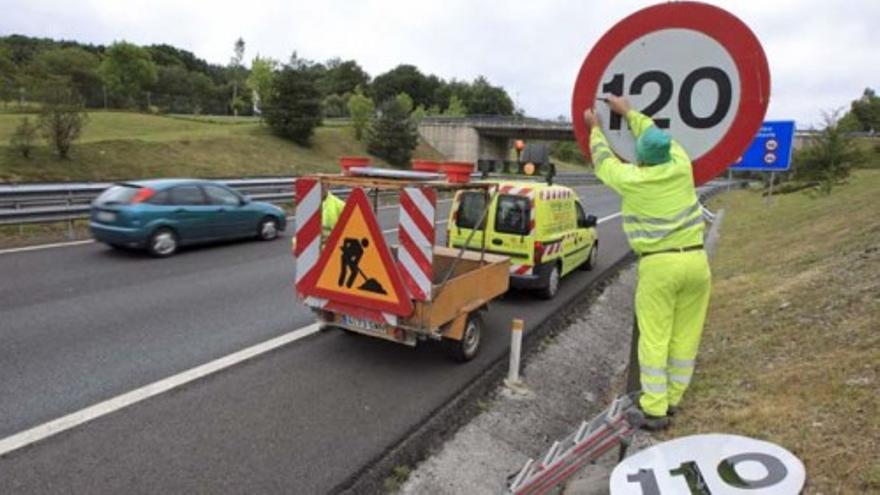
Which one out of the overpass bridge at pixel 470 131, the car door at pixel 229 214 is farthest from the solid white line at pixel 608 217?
the overpass bridge at pixel 470 131

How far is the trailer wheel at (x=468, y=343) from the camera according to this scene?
6.20 meters

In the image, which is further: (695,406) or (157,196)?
(157,196)

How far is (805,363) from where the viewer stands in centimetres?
481

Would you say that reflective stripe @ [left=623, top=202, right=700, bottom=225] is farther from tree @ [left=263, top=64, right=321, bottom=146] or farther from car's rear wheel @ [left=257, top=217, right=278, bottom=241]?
tree @ [left=263, top=64, right=321, bottom=146]

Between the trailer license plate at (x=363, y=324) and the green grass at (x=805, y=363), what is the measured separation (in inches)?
114

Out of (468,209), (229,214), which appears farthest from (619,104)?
(229,214)

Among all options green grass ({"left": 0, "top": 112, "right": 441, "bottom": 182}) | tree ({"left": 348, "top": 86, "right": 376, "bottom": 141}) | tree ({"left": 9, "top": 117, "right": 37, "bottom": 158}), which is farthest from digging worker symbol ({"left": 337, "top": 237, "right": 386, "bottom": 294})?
tree ({"left": 348, "top": 86, "right": 376, "bottom": 141})

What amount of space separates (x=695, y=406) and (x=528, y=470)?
194cm

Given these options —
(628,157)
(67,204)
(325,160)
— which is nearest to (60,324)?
(628,157)

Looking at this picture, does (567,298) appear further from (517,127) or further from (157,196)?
(517,127)

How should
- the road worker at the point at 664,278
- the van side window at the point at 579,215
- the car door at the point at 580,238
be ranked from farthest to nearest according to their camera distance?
the van side window at the point at 579,215
the car door at the point at 580,238
the road worker at the point at 664,278

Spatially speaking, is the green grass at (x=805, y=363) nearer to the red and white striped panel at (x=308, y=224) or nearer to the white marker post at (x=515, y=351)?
the white marker post at (x=515, y=351)

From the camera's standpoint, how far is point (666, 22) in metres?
2.52

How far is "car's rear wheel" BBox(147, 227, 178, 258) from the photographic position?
10578mm
